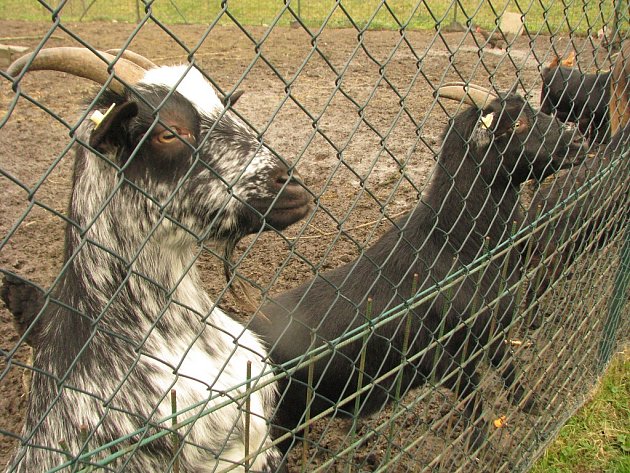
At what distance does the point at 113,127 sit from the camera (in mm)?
2016

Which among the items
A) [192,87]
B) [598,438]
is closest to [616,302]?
[598,438]

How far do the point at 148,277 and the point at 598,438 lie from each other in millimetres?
A: 2449

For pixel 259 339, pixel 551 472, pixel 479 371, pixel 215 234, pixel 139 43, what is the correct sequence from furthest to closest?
pixel 139 43 < pixel 479 371 < pixel 551 472 < pixel 259 339 < pixel 215 234

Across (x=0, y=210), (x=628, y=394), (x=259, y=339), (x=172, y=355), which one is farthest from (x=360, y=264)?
(x=0, y=210)

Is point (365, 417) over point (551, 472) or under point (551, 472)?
under

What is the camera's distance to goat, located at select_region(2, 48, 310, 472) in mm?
2100

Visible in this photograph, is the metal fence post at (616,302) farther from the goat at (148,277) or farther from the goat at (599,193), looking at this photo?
the goat at (148,277)

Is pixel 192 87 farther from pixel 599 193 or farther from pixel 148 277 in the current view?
pixel 599 193

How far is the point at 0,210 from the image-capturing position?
17.5 feet

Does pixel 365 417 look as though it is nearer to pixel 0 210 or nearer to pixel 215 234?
pixel 215 234

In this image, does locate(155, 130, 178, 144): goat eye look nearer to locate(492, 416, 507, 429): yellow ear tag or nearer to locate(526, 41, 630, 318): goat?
locate(526, 41, 630, 318): goat

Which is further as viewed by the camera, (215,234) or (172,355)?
(215,234)

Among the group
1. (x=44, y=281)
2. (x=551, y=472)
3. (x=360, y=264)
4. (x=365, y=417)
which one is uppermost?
(x=360, y=264)

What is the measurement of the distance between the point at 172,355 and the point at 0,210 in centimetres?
379
